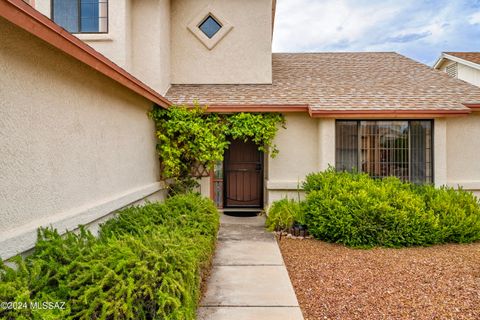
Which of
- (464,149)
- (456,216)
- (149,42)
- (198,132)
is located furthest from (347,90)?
(149,42)

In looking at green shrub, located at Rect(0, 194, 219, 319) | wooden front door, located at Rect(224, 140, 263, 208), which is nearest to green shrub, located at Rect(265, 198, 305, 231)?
wooden front door, located at Rect(224, 140, 263, 208)

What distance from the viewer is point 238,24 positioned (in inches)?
396

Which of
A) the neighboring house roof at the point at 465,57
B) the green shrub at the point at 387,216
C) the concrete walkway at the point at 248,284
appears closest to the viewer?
the concrete walkway at the point at 248,284

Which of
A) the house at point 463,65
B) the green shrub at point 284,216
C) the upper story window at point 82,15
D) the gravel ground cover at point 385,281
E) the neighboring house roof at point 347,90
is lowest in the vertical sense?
the gravel ground cover at point 385,281

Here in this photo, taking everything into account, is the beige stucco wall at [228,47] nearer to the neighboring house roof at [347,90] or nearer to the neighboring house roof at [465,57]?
the neighboring house roof at [347,90]

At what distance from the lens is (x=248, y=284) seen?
4.70 m

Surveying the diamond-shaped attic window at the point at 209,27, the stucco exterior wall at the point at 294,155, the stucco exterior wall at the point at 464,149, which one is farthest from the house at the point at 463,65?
the diamond-shaped attic window at the point at 209,27

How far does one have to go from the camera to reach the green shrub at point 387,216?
6.69m

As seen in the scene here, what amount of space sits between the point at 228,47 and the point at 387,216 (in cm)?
664

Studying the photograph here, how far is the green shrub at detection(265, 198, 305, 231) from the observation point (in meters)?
7.61

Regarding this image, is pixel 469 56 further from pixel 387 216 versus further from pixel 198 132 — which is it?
pixel 198 132

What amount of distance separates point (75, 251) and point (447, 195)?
746 centimetres

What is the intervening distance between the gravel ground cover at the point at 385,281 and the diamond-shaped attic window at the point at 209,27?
22.2 feet

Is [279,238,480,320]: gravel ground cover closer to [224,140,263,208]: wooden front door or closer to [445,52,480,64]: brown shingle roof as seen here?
[224,140,263,208]: wooden front door
